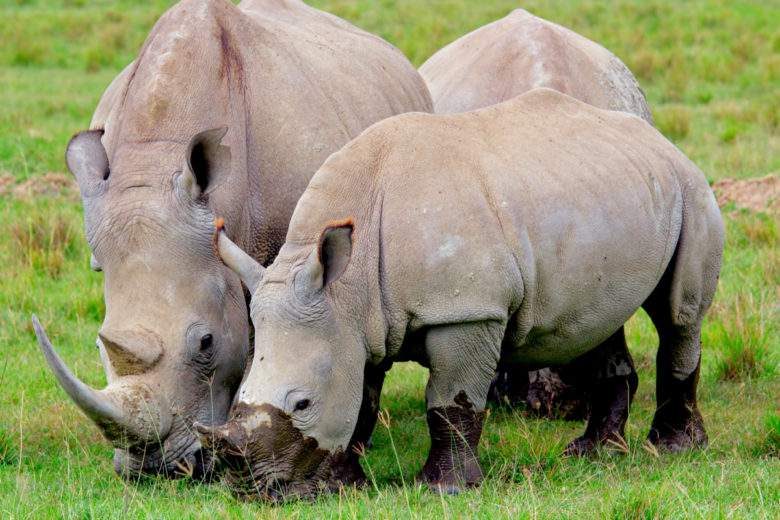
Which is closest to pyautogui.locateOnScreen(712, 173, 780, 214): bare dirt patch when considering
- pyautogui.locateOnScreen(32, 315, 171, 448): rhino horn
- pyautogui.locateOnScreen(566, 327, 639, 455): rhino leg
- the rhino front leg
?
pyautogui.locateOnScreen(566, 327, 639, 455): rhino leg

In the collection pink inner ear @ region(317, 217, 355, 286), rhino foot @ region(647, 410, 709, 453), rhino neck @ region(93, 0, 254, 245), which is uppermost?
rhino neck @ region(93, 0, 254, 245)

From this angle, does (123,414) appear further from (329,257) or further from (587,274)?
(587,274)

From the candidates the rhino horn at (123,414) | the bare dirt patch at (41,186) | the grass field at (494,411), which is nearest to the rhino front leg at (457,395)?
the grass field at (494,411)

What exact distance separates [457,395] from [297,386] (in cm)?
73

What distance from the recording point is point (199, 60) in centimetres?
597

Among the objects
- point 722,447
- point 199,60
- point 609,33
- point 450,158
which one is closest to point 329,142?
point 199,60

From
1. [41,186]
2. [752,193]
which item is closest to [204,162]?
[41,186]

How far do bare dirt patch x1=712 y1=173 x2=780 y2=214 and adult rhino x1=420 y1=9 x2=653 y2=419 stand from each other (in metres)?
1.57

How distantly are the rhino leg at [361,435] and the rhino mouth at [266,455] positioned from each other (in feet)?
0.42

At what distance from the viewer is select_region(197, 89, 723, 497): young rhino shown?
486cm

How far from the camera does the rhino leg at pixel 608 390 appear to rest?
6.19m

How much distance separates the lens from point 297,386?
4.81m

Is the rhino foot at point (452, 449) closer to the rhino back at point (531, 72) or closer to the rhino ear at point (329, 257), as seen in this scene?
the rhino ear at point (329, 257)

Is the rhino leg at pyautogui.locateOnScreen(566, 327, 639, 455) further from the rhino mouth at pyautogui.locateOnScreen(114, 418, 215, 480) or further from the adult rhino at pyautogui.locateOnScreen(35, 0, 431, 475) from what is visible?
the rhino mouth at pyautogui.locateOnScreen(114, 418, 215, 480)
